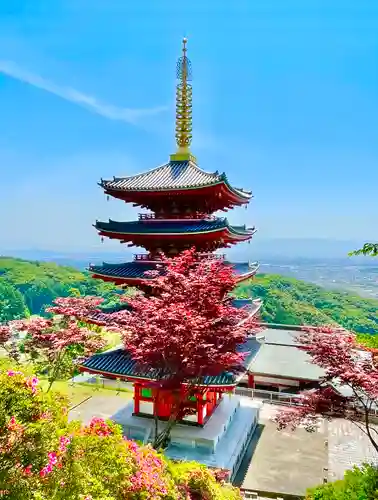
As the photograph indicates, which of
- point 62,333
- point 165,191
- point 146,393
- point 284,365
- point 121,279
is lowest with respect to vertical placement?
point 284,365

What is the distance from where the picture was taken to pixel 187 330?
1076 centimetres

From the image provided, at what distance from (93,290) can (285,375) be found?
84665 millimetres

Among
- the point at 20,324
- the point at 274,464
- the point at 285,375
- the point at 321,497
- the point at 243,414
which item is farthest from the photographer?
the point at 285,375

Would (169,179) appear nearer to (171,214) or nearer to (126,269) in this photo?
(171,214)

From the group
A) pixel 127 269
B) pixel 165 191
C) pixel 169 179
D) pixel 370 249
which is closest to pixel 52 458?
pixel 370 249

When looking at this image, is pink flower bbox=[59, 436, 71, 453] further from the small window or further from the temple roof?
the small window

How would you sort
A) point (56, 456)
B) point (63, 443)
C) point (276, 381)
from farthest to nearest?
point (276, 381), point (63, 443), point (56, 456)

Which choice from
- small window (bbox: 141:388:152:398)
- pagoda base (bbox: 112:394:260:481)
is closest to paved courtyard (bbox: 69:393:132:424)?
pagoda base (bbox: 112:394:260:481)

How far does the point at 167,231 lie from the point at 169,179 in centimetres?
287

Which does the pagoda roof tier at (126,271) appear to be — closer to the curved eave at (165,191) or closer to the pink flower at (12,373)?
the curved eave at (165,191)

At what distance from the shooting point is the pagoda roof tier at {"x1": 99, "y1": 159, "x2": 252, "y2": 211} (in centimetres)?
1578

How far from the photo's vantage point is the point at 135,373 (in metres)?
13.7

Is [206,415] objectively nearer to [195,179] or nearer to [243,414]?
[243,414]

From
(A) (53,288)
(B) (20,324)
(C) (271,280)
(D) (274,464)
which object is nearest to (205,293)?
(D) (274,464)
